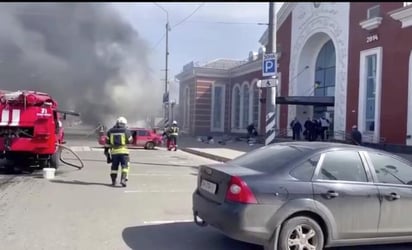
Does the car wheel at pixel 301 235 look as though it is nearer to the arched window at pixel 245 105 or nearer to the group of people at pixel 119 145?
the group of people at pixel 119 145

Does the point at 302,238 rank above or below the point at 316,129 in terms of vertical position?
below

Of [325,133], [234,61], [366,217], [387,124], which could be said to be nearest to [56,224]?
[366,217]

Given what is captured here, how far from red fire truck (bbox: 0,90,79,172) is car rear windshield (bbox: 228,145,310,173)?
779 centimetres

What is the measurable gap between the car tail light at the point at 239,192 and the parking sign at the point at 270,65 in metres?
8.71

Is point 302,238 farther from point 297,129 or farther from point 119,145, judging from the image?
point 297,129

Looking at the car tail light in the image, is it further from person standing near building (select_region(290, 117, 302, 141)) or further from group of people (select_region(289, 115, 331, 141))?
person standing near building (select_region(290, 117, 302, 141))

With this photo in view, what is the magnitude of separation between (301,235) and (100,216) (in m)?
3.30

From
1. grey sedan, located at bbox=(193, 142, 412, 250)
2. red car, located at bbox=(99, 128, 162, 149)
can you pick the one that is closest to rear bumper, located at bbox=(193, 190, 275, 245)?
grey sedan, located at bbox=(193, 142, 412, 250)

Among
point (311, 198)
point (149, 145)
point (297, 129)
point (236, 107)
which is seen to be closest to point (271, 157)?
point (311, 198)

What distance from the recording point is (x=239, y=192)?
16.4ft

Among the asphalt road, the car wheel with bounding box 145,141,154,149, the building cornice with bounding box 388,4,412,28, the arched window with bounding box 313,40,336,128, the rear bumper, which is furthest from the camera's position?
the arched window with bounding box 313,40,336,128

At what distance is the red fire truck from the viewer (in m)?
12.3

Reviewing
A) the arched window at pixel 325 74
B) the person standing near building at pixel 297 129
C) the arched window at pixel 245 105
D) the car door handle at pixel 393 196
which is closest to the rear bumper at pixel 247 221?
the car door handle at pixel 393 196

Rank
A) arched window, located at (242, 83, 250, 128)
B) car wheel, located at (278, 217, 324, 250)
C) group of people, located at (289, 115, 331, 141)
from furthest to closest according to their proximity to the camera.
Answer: arched window, located at (242, 83, 250, 128) < group of people, located at (289, 115, 331, 141) < car wheel, located at (278, 217, 324, 250)
